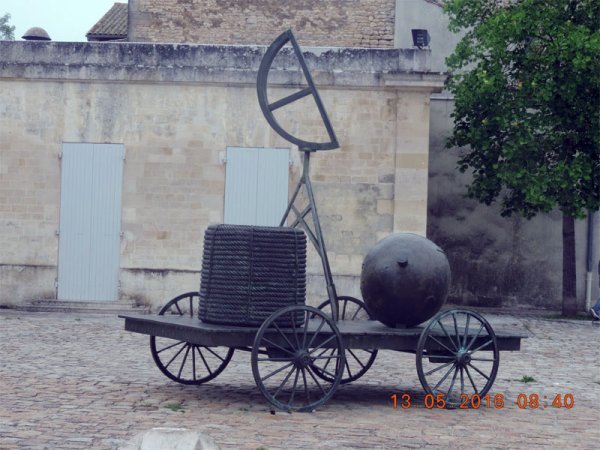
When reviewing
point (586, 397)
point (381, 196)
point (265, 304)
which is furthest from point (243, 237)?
point (381, 196)

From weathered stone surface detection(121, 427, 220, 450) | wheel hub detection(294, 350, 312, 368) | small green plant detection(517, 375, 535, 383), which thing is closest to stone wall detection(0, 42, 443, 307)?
small green plant detection(517, 375, 535, 383)

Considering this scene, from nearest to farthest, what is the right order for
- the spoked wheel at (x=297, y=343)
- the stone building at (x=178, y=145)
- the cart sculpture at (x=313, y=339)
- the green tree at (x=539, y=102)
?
1. the spoked wheel at (x=297, y=343)
2. the cart sculpture at (x=313, y=339)
3. the stone building at (x=178, y=145)
4. the green tree at (x=539, y=102)

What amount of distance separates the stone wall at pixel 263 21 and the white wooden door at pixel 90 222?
8.93 metres

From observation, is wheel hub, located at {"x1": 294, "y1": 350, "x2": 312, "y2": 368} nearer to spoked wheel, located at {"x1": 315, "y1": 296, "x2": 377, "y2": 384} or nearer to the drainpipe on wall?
spoked wheel, located at {"x1": 315, "y1": 296, "x2": 377, "y2": 384}

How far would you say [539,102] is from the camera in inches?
790

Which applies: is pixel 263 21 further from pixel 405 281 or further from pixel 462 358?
pixel 462 358

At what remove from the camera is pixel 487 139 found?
68.5 feet

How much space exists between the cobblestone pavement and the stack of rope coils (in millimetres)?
799

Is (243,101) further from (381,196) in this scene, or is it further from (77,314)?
(77,314)

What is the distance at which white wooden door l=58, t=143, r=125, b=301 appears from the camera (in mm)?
19359

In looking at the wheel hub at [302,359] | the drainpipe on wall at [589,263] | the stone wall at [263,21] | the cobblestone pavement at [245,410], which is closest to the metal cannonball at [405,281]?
the cobblestone pavement at [245,410]
